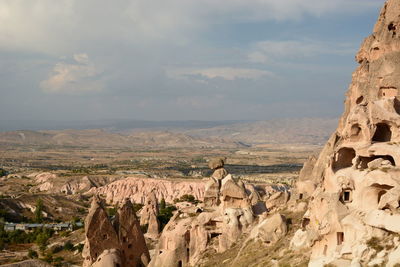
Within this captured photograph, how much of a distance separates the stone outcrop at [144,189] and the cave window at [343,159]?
6843 cm

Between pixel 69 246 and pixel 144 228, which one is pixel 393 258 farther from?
pixel 69 246

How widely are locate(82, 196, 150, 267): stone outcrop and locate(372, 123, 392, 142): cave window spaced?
18189 millimetres

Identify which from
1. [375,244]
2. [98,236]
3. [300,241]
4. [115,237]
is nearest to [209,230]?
[115,237]

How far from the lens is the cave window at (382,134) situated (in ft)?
84.3

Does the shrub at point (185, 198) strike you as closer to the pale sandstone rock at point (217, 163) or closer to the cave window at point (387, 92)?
the pale sandstone rock at point (217, 163)

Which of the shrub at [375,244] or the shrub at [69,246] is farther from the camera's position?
the shrub at [69,246]

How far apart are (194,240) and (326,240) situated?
444 inches

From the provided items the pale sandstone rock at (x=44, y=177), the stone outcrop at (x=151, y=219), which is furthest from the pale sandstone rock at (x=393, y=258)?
the pale sandstone rock at (x=44, y=177)

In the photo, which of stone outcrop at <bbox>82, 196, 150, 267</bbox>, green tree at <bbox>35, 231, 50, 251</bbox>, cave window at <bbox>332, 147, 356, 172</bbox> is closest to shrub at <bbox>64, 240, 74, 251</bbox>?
green tree at <bbox>35, 231, 50, 251</bbox>

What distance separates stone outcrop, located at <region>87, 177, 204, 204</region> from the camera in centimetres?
9794

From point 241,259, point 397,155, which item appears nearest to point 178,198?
point 241,259

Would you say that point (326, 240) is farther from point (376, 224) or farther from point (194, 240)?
point (194, 240)

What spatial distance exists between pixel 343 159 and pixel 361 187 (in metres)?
4.03

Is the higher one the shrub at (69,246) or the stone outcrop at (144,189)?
the stone outcrop at (144,189)
